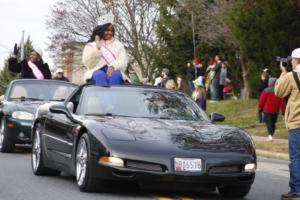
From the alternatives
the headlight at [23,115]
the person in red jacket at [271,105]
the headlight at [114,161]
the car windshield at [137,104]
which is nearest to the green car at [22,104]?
the headlight at [23,115]

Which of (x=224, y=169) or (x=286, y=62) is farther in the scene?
(x=286, y=62)

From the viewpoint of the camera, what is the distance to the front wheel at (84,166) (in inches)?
362

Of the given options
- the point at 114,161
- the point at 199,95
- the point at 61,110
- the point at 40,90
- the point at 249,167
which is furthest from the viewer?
the point at 199,95

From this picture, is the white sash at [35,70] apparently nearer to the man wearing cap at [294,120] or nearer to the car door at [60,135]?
the car door at [60,135]

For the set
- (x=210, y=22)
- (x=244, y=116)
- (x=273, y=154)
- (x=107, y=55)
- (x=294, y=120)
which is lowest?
(x=273, y=154)

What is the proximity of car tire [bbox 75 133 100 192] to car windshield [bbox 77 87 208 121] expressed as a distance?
2.38 feet

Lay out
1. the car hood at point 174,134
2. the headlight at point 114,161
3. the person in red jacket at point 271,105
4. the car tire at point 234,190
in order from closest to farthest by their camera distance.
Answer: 1. the headlight at point 114,161
2. the car hood at point 174,134
3. the car tire at point 234,190
4. the person in red jacket at point 271,105

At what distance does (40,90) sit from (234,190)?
7.92m

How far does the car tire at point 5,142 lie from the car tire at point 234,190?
6.66 metres

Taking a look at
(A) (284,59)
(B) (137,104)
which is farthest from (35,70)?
(A) (284,59)

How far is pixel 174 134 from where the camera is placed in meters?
9.33

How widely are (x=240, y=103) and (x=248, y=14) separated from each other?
489cm

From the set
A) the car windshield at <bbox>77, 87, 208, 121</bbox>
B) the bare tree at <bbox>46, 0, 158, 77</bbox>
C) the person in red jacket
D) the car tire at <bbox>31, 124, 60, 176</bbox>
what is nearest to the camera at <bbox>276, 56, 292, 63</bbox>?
the car windshield at <bbox>77, 87, 208, 121</bbox>

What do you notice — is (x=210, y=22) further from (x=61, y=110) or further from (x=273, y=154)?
(x=61, y=110)
